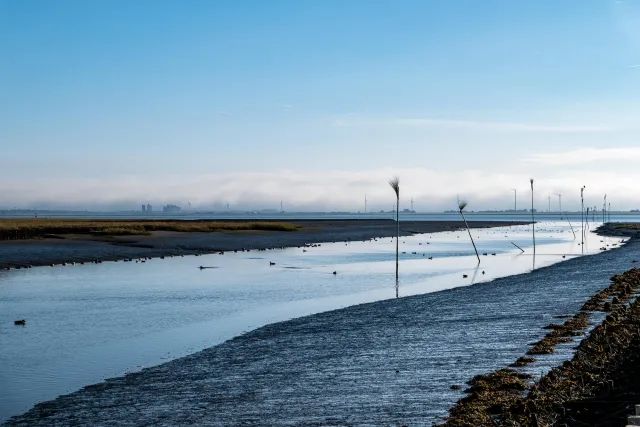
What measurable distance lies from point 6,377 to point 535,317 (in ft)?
48.9

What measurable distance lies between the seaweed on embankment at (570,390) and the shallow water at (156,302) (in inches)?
333

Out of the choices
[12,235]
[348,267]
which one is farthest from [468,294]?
[12,235]

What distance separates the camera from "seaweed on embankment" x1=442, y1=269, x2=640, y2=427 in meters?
9.65

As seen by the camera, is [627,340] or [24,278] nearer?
[627,340]

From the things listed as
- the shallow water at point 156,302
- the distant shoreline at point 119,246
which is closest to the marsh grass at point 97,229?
the distant shoreline at point 119,246

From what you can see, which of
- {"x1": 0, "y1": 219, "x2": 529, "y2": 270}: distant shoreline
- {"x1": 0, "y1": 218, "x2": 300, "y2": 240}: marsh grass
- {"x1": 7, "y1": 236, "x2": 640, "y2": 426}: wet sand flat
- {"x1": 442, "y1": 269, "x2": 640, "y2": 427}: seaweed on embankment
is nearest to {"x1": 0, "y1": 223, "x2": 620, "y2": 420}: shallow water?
{"x1": 7, "y1": 236, "x2": 640, "y2": 426}: wet sand flat

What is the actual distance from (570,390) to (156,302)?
21670 millimetres

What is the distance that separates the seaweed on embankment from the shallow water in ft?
27.8

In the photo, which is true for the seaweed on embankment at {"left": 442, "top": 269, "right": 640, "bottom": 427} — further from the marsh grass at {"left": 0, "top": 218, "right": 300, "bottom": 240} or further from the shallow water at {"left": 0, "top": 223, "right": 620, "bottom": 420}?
the marsh grass at {"left": 0, "top": 218, "right": 300, "bottom": 240}

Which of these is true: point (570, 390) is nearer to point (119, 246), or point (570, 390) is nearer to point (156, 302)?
point (156, 302)

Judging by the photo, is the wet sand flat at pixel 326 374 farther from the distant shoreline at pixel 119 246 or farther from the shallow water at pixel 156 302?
the distant shoreline at pixel 119 246

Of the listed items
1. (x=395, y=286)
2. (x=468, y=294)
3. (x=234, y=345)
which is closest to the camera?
(x=234, y=345)

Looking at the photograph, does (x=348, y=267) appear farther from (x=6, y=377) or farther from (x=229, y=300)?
(x=6, y=377)

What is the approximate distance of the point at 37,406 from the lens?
1307cm
